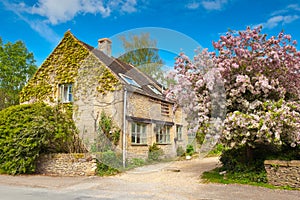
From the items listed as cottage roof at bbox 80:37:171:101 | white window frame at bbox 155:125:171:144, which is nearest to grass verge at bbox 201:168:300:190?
white window frame at bbox 155:125:171:144

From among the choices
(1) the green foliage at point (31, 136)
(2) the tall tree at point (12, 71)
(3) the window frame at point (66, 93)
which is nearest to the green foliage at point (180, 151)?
(3) the window frame at point (66, 93)

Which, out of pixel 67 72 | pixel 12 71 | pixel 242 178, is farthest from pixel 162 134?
pixel 12 71

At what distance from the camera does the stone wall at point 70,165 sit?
1009 cm

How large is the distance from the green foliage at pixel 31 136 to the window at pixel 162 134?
5.23 metres

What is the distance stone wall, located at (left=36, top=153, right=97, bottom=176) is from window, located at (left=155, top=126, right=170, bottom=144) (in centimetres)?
546

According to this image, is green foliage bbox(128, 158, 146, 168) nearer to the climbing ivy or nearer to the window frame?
the window frame

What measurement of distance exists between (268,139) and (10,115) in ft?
33.3

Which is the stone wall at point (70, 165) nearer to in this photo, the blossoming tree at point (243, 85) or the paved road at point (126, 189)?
the paved road at point (126, 189)

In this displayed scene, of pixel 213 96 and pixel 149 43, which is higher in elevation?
pixel 149 43

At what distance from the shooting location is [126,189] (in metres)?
7.67

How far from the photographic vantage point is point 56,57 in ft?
49.9

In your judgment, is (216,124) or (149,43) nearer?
(216,124)

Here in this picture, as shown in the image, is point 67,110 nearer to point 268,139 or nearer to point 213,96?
point 213,96

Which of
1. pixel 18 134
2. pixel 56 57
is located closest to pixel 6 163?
pixel 18 134
